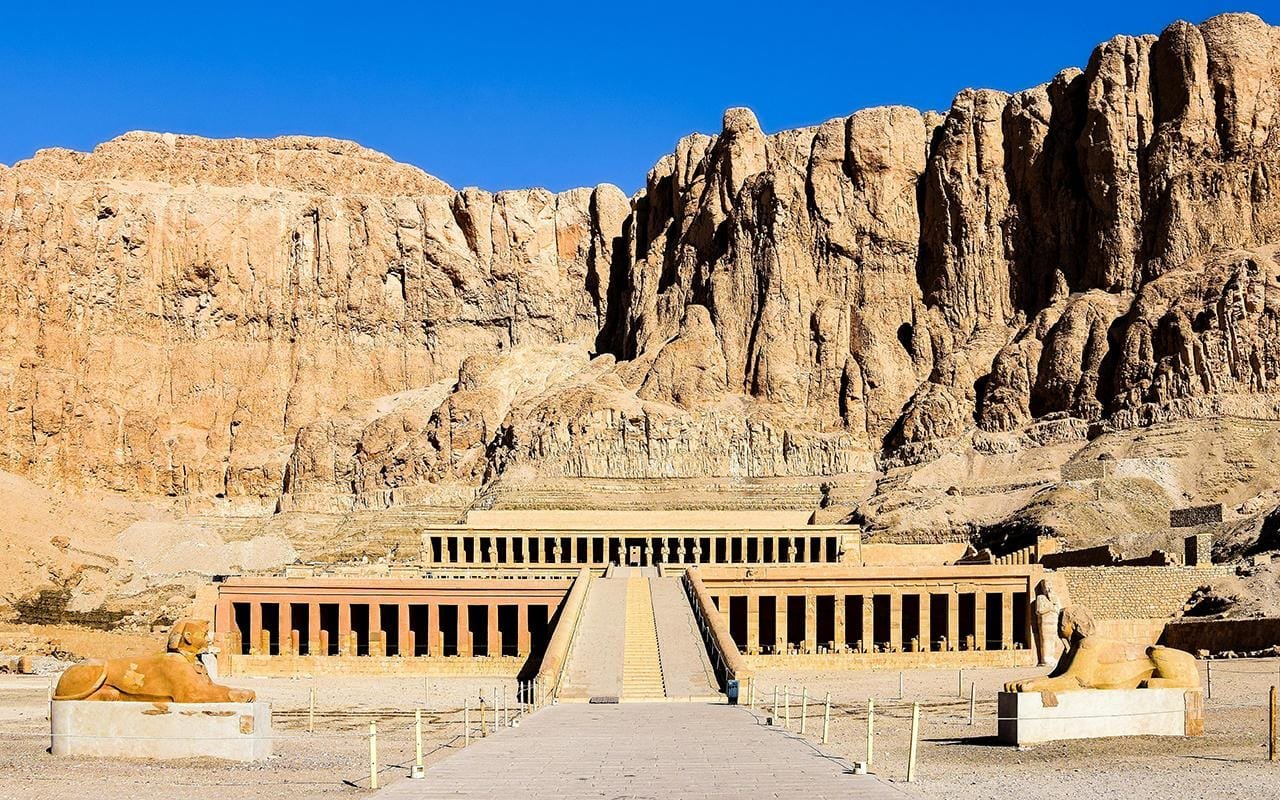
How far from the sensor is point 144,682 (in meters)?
27.8

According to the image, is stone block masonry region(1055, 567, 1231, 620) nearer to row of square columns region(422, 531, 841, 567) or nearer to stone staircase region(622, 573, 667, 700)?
stone staircase region(622, 573, 667, 700)

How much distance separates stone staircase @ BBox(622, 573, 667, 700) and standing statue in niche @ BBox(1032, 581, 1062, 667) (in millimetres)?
14328

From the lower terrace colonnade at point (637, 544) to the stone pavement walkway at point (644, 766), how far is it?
69.5 m

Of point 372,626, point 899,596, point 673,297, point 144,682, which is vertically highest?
point 673,297

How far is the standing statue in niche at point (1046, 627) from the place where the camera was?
62.2m

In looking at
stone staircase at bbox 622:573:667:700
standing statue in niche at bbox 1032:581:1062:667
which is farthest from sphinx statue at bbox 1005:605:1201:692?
standing statue in niche at bbox 1032:581:1062:667

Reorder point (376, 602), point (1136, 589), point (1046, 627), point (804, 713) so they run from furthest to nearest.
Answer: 1. point (376, 602)
2. point (1136, 589)
3. point (1046, 627)
4. point (804, 713)

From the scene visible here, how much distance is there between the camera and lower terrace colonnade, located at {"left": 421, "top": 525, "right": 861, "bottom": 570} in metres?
103

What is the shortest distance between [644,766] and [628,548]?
8197 cm

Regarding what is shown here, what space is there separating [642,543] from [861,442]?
101 feet

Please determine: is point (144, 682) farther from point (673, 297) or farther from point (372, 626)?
point (673, 297)

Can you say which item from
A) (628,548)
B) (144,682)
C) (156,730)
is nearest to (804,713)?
(156,730)

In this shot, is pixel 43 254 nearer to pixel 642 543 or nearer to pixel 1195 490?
pixel 642 543

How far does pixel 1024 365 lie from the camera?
420 feet
